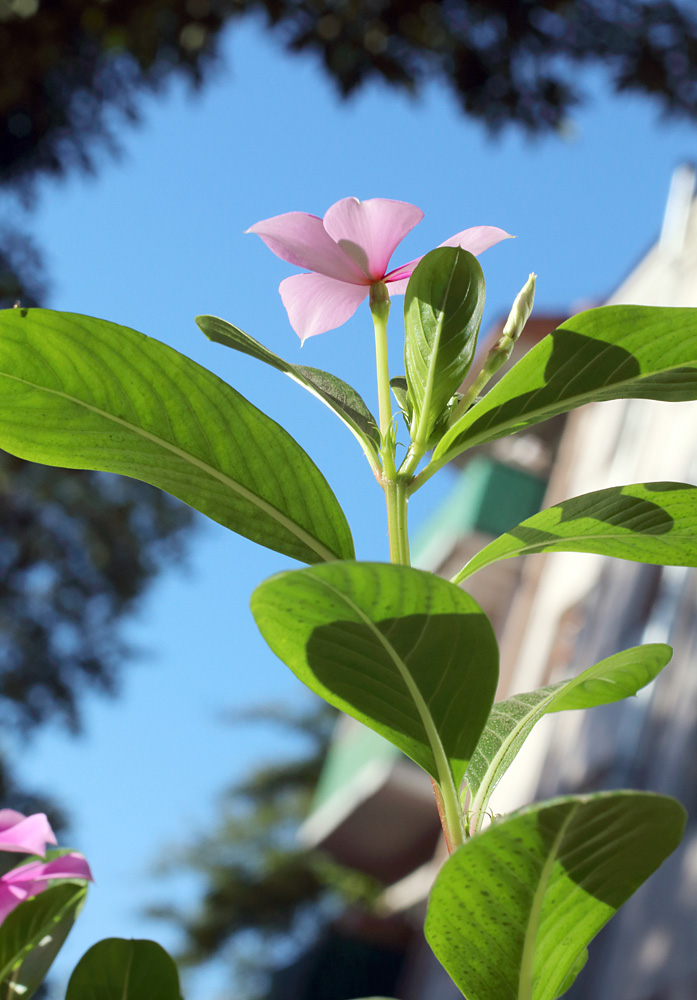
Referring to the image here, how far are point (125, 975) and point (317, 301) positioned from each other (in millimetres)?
498

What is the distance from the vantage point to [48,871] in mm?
666

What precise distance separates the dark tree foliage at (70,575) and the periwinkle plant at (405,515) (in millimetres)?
8138

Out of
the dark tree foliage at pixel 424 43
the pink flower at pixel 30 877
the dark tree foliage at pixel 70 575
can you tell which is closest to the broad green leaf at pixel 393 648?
the pink flower at pixel 30 877

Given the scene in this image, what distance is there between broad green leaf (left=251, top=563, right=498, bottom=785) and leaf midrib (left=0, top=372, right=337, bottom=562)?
0.34ft

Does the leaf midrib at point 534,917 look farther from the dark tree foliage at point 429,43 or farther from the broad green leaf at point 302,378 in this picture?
the dark tree foliage at point 429,43

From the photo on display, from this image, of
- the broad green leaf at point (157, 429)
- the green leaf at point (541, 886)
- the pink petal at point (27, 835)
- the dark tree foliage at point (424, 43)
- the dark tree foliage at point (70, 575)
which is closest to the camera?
the green leaf at point (541, 886)

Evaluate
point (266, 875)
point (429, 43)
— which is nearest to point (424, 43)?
point (429, 43)

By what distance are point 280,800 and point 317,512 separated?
1932 cm

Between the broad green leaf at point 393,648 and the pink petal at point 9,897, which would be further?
the pink petal at point 9,897

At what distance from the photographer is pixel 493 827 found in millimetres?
400

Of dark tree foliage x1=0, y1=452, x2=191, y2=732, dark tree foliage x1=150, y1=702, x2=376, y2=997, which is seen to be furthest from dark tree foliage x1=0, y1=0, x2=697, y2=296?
dark tree foliage x1=150, y1=702, x2=376, y2=997

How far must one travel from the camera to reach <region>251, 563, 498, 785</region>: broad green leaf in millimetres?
429

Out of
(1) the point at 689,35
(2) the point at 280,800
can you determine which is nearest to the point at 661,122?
(1) the point at 689,35

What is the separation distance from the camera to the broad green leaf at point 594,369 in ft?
1.79
